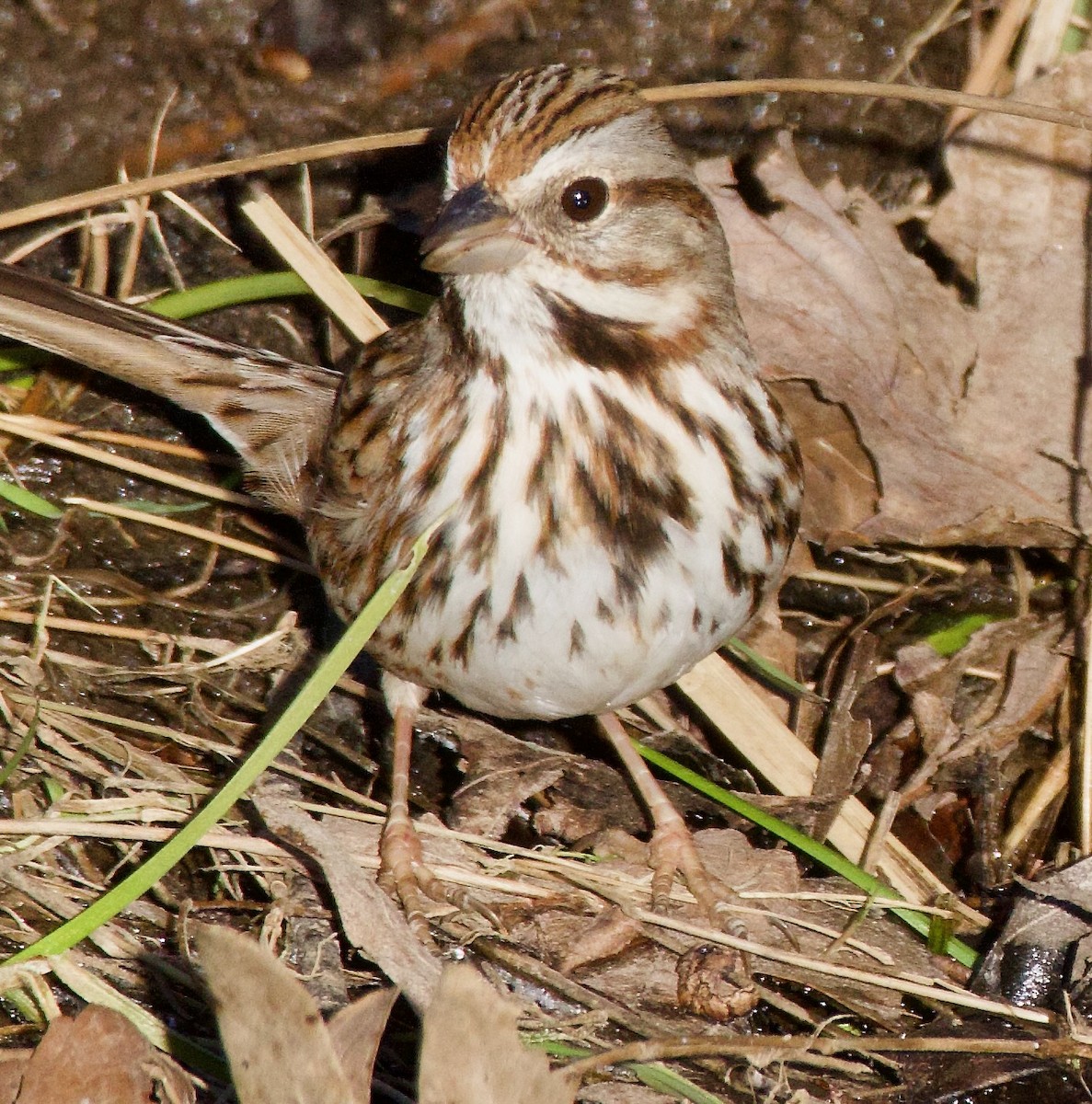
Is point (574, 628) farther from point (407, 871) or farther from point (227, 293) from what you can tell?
point (227, 293)

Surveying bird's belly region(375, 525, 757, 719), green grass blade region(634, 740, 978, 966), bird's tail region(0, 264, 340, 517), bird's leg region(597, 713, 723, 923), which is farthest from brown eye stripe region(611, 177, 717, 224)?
green grass blade region(634, 740, 978, 966)

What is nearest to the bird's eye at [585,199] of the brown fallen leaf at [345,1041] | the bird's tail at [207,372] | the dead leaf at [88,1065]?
the bird's tail at [207,372]

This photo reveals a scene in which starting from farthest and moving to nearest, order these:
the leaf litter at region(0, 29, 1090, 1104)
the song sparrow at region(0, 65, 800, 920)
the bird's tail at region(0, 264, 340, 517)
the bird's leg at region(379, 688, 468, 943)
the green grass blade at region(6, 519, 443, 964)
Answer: the bird's tail at region(0, 264, 340, 517) < the bird's leg at region(379, 688, 468, 943) < the leaf litter at region(0, 29, 1090, 1104) < the song sparrow at region(0, 65, 800, 920) < the green grass blade at region(6, 519, 443, 964)

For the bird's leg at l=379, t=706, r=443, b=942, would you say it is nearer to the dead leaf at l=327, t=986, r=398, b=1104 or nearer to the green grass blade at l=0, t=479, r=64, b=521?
the dead leaf at l=327, t=986, r=398, b=1104

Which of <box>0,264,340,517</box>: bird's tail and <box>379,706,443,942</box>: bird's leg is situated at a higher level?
<box>0,264,340,517</box>: bird's tail

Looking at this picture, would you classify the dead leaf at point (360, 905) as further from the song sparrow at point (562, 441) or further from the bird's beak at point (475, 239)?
the bird's beak at point (475, 239)

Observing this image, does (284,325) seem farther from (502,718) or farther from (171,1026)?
(171,1026)
